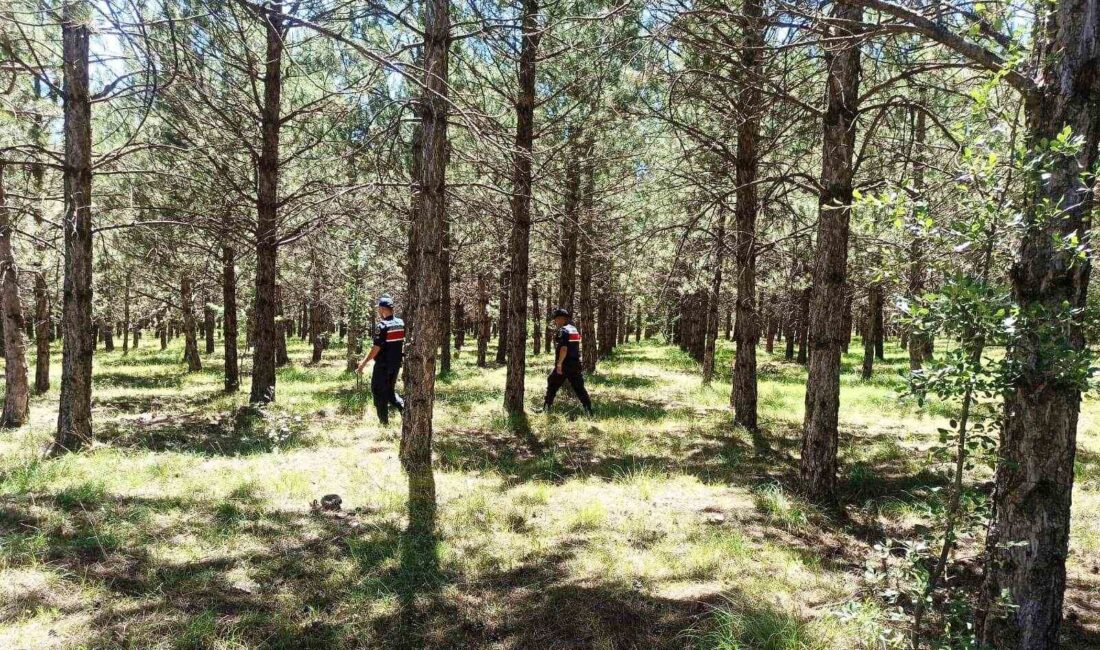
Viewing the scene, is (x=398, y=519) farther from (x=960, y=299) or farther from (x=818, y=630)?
(x=960, y=299)

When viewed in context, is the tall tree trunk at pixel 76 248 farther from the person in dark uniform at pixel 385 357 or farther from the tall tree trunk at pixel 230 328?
the tall tree trunk at pixel 230 328

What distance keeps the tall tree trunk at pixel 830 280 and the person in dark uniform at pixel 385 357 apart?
223 inches

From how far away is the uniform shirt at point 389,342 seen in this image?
8.66 metres

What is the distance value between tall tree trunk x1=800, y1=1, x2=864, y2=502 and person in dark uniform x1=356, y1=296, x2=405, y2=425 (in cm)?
567

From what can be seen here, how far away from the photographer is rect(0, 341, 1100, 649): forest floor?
137 inches

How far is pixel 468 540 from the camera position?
4.83m

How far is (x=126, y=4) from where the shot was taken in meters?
3.71

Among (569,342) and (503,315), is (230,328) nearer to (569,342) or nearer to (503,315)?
(569,342)

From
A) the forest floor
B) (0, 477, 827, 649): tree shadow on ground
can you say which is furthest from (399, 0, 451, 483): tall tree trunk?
(0, 477, 827, 649): tree shadow on ground

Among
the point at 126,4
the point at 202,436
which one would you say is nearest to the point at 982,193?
the point at 126,4

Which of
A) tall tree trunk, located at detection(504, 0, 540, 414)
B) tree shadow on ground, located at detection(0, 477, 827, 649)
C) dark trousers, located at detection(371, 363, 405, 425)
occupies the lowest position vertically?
tree shadow on ground, located at detection(0, 477, 827, 649)

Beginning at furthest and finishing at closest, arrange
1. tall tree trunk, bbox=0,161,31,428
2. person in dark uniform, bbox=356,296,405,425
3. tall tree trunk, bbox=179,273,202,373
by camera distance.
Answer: tall tree trunk, bbox=179,273,202,373
person in dark uniform, bbox=356,296,405,425
tall tree trunk, bbox=0,161,31,428

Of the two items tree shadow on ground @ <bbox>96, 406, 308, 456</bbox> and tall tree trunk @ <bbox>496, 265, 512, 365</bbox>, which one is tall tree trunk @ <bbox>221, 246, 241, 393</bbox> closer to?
tree shadow on ground @ <bbox>96, 406, 308, 456</bbox>

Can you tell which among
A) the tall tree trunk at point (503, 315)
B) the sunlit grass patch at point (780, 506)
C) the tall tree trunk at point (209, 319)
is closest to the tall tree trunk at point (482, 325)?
the tall tree trunk at point (503, 315)
